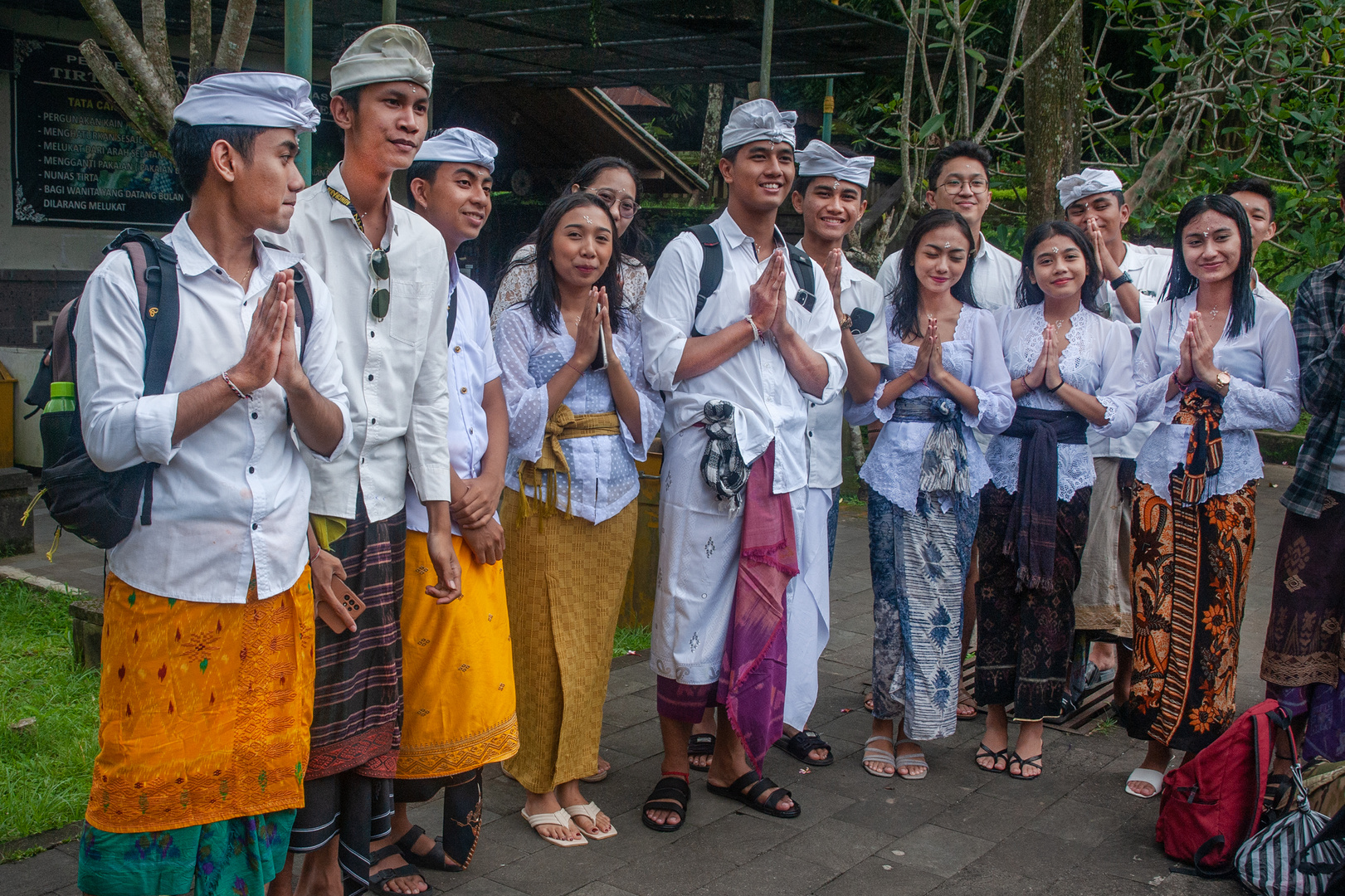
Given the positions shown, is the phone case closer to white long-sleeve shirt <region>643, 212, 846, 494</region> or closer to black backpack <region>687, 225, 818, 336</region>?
white long-sleeve shirt <region>643, 212, 846, 494</region>

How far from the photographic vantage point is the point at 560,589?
3658mm

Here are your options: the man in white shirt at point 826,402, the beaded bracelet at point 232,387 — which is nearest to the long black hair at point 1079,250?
the man in white shirt at point 826,402

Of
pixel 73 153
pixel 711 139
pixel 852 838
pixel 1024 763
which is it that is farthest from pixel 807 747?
pixel 711 139

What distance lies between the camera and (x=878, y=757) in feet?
14.0

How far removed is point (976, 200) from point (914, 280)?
33.7 inches

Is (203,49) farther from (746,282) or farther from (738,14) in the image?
(738,14)

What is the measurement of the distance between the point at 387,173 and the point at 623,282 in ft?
4.02

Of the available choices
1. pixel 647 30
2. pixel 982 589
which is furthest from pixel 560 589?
pixel 647 30

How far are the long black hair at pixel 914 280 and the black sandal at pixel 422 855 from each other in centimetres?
239

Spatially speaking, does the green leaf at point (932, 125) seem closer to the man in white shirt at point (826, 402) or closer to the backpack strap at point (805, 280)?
the man in white shirt at point (826, 402)

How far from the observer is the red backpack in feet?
11.3

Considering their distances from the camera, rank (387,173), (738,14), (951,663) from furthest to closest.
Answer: (738,14) → (951,663) → (387,173)

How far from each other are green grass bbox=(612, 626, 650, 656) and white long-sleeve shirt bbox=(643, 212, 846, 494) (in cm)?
179

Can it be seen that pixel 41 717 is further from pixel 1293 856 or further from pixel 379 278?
pixel 1293 856
